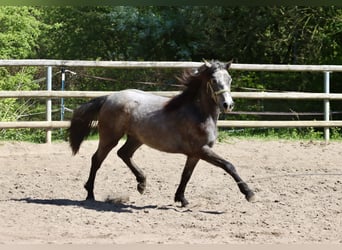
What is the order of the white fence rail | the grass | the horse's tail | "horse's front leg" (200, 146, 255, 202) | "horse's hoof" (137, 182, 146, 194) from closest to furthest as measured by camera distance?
"horse's front leg" (200, 146, 255, 202)
"horse's hoof" (137, 182, 146, 194)
the horse's tail
the white fence rail
the grass

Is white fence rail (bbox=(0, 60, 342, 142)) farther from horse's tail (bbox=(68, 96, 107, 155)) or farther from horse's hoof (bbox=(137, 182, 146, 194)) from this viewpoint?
horse's hoof (bbox=(137, 182, 146, 194))

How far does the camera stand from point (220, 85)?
20.4ft

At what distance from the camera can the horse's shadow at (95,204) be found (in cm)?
619

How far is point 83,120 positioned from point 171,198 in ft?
4.24

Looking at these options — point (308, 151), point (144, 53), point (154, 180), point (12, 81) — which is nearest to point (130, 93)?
point (154, 180)

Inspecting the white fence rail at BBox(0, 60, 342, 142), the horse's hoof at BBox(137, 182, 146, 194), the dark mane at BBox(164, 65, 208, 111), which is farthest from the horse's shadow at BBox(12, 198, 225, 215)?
the white fence rail at BBox(0, 60, 342, 142)

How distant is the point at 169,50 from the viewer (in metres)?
19.0

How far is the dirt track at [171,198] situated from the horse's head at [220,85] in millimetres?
1048

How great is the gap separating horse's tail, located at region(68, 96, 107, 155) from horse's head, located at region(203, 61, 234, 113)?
1.30 m

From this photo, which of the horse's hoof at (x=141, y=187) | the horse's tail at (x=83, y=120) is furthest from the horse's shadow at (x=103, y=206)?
the horse's tail at (x=83, y=120)

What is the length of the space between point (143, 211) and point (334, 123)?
5.39m

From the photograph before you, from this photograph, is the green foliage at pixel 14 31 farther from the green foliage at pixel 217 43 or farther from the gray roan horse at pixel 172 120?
the gray roan horse at pixel 172 120

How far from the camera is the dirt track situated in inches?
201

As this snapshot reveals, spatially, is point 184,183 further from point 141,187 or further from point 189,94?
point 189,94
